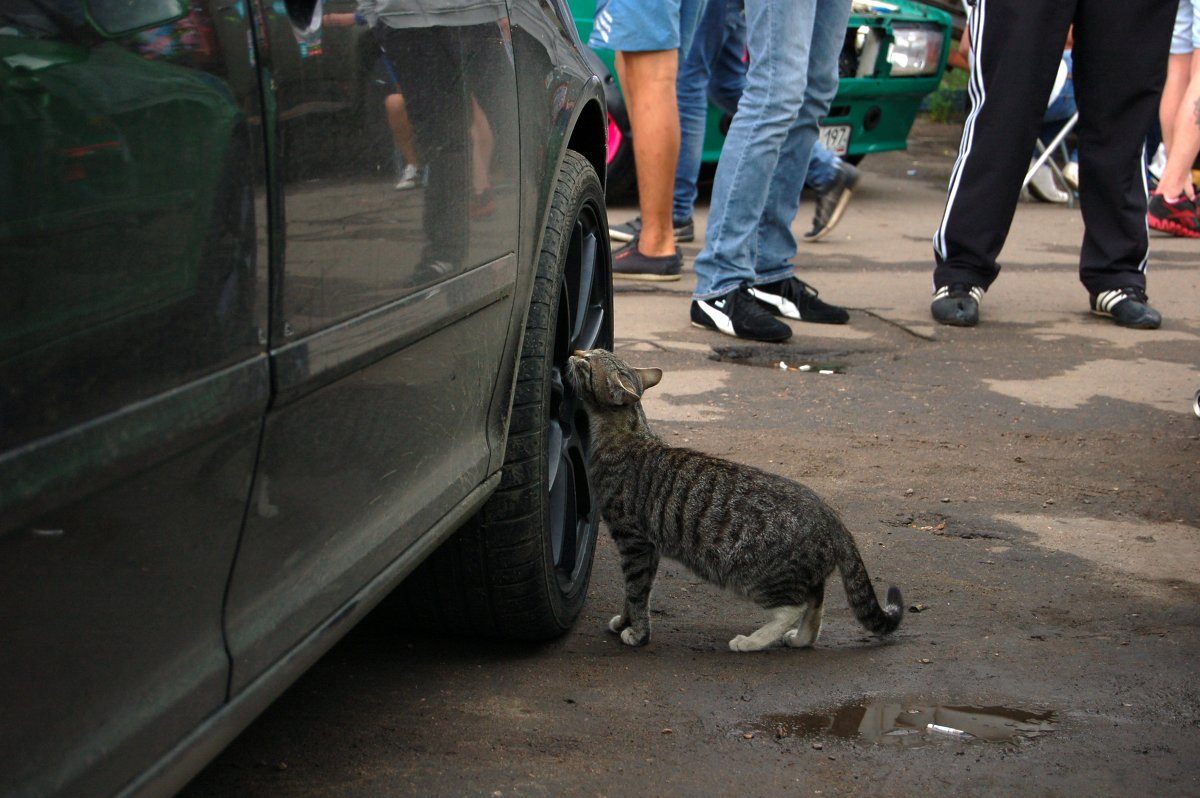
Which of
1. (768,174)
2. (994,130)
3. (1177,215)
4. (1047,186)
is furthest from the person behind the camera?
(1047,186)

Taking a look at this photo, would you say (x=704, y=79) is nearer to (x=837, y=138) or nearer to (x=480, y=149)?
(x=837, y=138)

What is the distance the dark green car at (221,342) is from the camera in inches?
47.1

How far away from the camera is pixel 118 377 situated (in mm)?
1286

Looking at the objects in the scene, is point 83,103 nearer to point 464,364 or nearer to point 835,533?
point 464,364

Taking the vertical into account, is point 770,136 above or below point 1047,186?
above

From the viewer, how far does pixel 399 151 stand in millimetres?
1898

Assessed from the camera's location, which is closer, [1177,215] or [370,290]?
[370,290]

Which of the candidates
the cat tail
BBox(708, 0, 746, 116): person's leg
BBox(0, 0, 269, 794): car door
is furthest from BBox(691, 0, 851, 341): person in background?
BBox(0, 0, 269, 794): car door

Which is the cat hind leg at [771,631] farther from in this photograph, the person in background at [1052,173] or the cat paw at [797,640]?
the person in background at [1052,173]

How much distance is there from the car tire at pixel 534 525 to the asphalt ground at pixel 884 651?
13 cm

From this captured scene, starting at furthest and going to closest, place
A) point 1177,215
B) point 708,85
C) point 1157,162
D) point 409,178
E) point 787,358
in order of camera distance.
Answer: point 1157,162 → point 1177,215 → point 708,85 → point 787,358 → point 409,178

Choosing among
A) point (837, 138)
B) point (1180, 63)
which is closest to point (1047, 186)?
point (1180, 63)

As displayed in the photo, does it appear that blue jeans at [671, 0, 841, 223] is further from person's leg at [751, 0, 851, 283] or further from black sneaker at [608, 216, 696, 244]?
person's leg at [751, 0, 851, 283]

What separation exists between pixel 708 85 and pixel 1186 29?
11.7 feet
